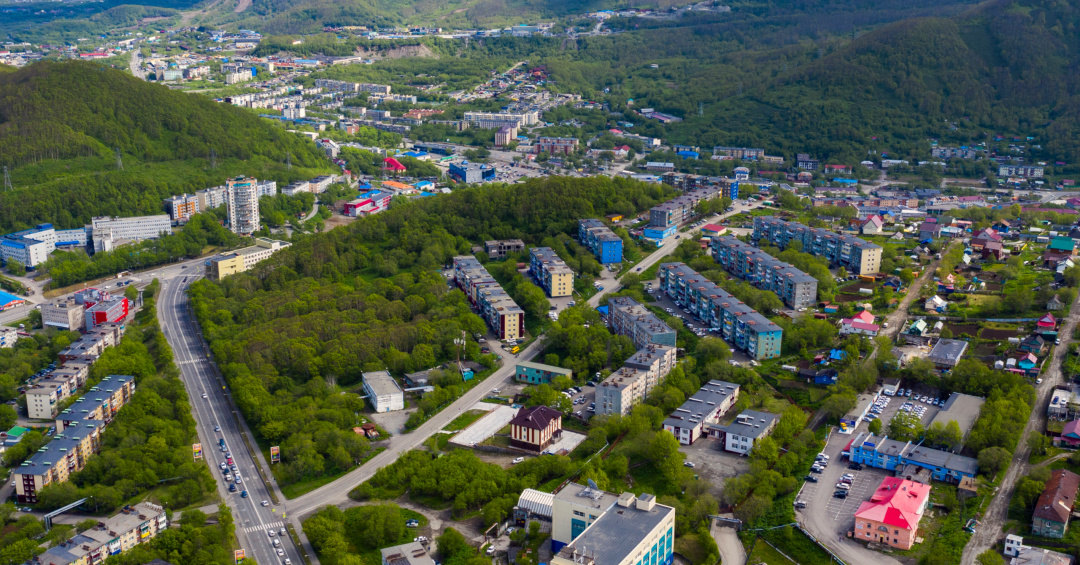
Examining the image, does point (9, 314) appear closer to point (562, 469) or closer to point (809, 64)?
point (562, 469)

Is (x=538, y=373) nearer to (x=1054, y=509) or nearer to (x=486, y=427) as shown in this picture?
(x=486, y=427)

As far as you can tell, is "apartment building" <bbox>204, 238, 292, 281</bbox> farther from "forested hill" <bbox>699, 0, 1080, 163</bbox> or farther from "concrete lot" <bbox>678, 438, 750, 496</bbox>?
"forested hill" <bbox>699, 0, 1080, 163</bbox>

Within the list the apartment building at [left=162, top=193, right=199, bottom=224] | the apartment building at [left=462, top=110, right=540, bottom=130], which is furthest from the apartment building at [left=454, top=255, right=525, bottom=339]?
the apartment building at [left=462, top=110, right=540, bottom=130]

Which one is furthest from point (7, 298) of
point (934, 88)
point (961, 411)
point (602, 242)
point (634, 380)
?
point (934, 88)

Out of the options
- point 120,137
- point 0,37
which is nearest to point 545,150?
point 120,137

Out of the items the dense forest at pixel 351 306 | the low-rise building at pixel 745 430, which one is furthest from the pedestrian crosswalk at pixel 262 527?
the low-rise building at pixel 745 430

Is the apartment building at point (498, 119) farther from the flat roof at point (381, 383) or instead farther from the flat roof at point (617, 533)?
the flat roof at point (617, 533)
